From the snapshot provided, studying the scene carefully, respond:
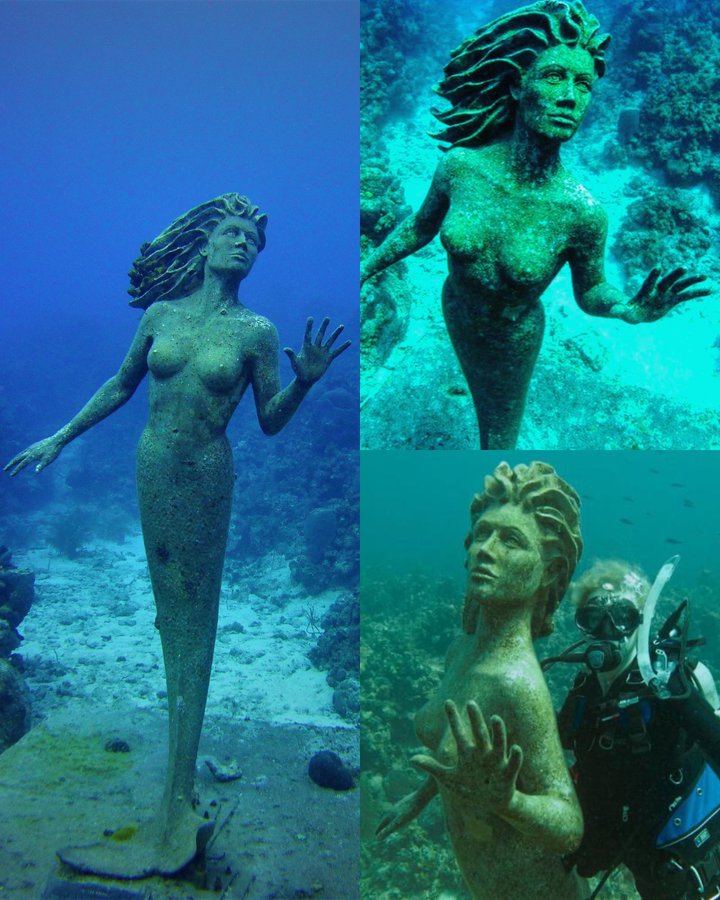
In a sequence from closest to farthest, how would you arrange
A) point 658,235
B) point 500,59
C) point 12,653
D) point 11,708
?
point 500,59 < point 658,235 < point 11,708 < point 12,653

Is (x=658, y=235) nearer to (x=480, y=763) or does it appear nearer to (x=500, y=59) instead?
(x=500, y=59)

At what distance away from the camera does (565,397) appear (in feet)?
13.2

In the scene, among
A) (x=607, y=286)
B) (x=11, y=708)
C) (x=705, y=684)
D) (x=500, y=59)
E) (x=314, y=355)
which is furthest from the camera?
(x=11, y=708)

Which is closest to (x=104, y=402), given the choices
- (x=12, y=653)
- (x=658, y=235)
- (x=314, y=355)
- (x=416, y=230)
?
(x=314, y=355)

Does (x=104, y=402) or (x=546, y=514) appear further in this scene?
(x=104, y=402)

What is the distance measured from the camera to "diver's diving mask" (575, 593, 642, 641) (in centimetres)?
222

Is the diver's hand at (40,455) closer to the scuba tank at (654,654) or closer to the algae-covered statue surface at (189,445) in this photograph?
the algae-covered statue surface at (189,445)

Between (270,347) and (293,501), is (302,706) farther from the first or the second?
(293,501)

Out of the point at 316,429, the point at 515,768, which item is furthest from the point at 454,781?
the point at 316,429

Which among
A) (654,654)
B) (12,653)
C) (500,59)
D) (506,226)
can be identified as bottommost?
(12,653)

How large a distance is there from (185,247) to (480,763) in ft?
11.6

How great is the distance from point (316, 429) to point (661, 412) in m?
15.8

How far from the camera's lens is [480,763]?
5.68ft

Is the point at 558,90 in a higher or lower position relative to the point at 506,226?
higher
